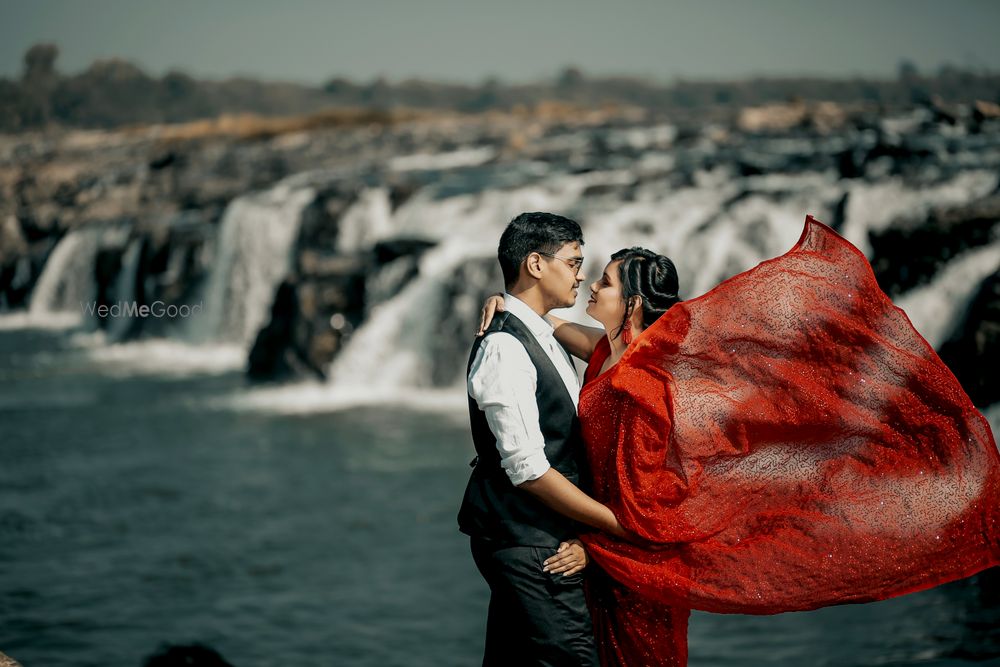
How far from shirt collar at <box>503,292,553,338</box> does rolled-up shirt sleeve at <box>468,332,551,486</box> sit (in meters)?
0.10

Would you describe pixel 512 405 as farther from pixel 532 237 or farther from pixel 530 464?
pixel 532 237

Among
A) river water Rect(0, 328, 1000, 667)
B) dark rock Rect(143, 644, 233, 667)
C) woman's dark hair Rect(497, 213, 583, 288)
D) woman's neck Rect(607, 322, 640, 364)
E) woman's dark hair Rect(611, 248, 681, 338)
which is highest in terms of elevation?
woman's dark hair Rect(497, 213, 583, 288)

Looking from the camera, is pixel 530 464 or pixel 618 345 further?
pixel 618 345

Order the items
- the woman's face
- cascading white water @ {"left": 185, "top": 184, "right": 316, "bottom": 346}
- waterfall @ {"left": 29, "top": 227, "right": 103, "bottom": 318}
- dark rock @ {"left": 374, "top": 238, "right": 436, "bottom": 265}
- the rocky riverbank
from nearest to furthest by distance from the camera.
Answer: the woman's face, the rocky riverbank, dark rock @ {"left": 374, "top": 238, "right": 436, "bottom": 265}, cascading white water @ {"left": 185, "top": 184, "right": 316, "bottom": 346}, waterfall @ {"left": 29, "top": 227, "right": 103, "bottom": 318}

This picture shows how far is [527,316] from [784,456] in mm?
815

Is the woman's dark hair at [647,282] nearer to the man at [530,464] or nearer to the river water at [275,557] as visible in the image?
the man at [530,464]

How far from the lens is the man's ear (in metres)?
2.88

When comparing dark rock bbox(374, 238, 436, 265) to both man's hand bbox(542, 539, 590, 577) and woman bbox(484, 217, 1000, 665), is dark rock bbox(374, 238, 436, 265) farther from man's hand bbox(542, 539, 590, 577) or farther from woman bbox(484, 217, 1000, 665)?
man's hand bbox(542, 539, 590, 577)

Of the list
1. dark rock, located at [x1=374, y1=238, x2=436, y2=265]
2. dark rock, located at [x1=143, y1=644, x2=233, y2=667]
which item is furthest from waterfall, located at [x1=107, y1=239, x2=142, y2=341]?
dark rock, located at [x1=143, y1=644, x2=233, y2=667]

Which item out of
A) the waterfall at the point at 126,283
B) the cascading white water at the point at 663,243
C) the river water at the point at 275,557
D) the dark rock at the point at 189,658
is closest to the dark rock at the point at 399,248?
the cascading white water at the point at 663,243

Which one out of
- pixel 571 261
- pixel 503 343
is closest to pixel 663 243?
pixel 571 261

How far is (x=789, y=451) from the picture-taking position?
295 cm

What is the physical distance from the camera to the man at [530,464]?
2686 mm

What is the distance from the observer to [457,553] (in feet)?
25.4
